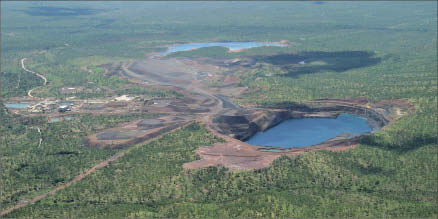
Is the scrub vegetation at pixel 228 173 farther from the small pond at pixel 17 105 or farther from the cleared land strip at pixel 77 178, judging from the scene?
the small pond at pixel 17 105

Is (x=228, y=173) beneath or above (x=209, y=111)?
beneath

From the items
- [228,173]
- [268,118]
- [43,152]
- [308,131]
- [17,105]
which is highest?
[17,105]

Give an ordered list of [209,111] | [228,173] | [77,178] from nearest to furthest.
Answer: [228,173] → [77,178] → [209,111]

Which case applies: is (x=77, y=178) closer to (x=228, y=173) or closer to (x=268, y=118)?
(x=228, y=173)

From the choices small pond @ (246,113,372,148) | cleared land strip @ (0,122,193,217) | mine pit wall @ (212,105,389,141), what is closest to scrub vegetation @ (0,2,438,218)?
cleared land strip @ (0,122,193,217)

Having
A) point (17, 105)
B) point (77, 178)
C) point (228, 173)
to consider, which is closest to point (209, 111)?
point (228, 173)

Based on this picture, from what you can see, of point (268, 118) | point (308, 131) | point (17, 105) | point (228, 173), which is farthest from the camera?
point (17, 105)

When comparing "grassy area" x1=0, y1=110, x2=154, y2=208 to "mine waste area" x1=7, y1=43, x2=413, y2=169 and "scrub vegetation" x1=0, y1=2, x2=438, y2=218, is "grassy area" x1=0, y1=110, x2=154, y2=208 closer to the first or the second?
"scrub vegetation" x1=0, y1=2, x2=438, y2=218
